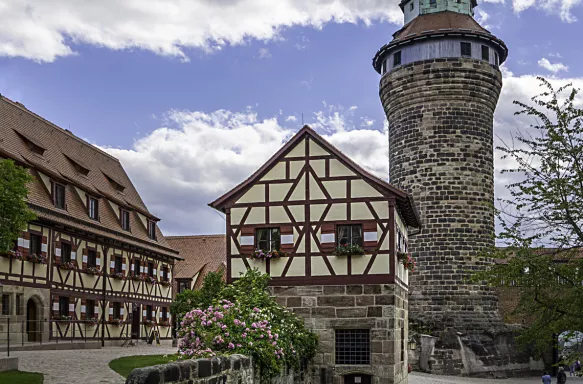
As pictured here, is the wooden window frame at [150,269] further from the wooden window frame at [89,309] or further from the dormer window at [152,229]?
the wooden window frame at [89,309]

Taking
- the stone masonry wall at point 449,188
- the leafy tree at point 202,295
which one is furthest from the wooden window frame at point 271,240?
the stone masonry wall at point 449,188

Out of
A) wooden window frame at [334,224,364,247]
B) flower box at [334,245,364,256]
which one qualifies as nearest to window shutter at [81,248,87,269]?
wooden window frame at [334,224,364,247]

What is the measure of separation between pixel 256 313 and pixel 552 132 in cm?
772

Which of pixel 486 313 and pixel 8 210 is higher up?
pixel 8 210

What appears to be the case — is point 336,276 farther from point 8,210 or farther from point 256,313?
point 8,210

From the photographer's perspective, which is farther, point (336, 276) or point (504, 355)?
point (504, 355)

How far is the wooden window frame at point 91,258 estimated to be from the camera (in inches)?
1281

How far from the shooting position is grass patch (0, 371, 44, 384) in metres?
16.2

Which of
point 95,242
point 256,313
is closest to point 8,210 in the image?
point 256,313

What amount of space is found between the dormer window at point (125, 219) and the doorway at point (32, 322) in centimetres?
866

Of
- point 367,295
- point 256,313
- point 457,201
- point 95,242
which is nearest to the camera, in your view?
point 256,313

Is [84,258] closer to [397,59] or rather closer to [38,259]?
[38,259]

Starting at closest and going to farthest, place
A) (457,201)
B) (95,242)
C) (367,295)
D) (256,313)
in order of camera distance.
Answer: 1. (256,313)
2. (367,295)
3. (95,242)
4. (457,201)

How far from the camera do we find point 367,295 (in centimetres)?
2273
